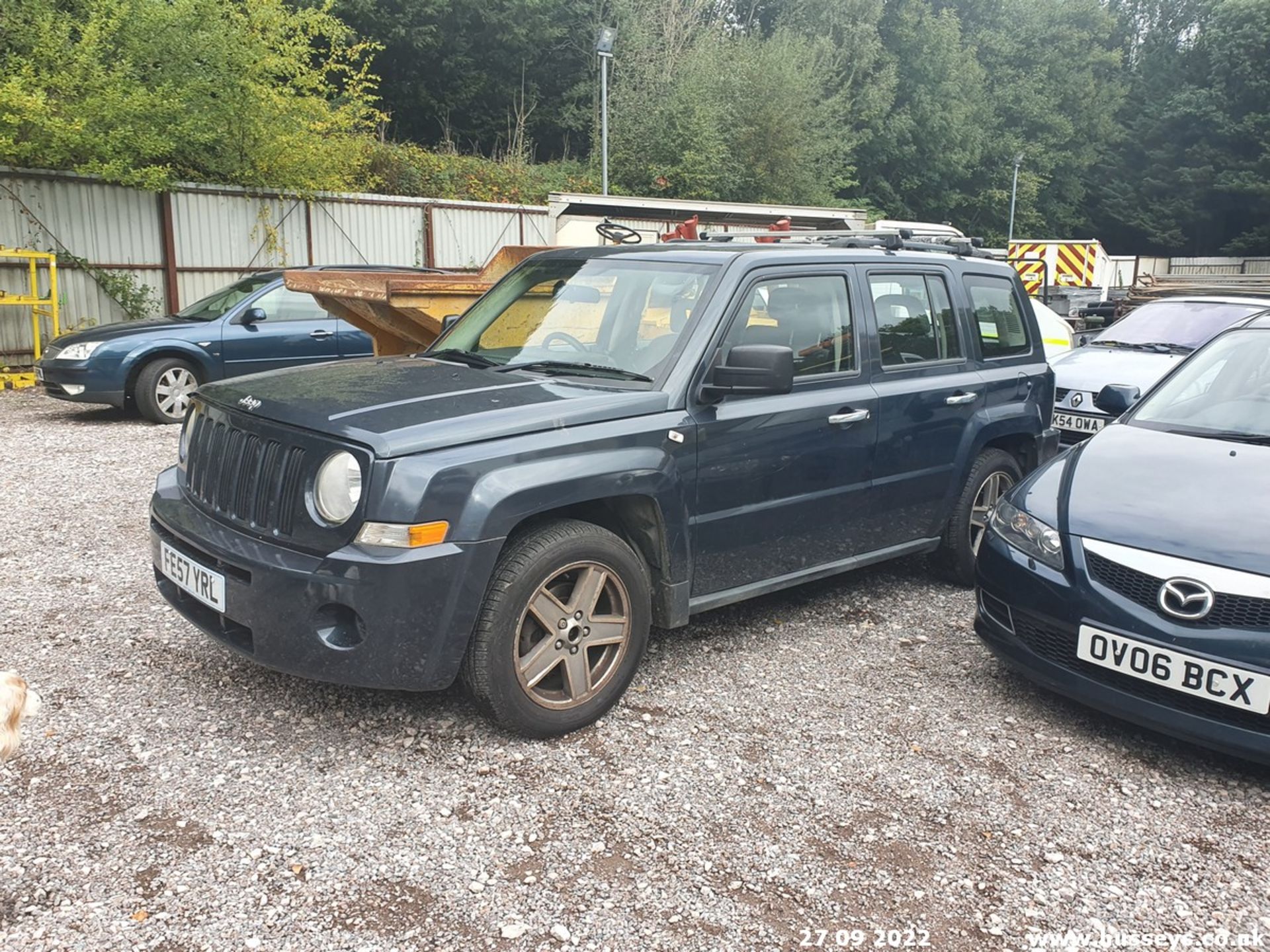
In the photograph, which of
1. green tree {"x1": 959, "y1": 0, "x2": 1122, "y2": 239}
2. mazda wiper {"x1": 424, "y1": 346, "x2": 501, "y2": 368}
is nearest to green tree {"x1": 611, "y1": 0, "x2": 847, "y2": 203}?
green tree {"x1": 959, "y1": 0, "x2": 1122, "y2": 239}

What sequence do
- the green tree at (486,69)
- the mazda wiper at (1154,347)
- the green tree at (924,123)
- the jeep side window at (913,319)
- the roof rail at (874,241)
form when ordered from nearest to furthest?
the jeep side window at (913,319) < the roof rail at (874,241) < the mazda wiper at (1154,347) < the green tree at (486,69) < the green tree at (924,123)

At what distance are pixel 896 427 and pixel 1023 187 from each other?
4316 cm

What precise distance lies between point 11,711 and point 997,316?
16.3 ft

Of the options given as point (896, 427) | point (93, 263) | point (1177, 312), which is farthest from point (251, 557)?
point (93, 263)

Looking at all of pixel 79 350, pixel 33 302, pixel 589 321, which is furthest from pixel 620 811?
pixel 33 302

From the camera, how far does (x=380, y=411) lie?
11.3 ft

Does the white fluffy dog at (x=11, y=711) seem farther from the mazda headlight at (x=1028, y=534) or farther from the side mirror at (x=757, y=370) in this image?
the mazda headlight at (x=1028, y=534)

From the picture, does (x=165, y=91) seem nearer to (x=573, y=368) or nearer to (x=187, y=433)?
(x=187, y=433)

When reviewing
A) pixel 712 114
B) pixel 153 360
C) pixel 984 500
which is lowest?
pixel 984 500

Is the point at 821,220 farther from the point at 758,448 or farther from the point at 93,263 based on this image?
the point at 758,448

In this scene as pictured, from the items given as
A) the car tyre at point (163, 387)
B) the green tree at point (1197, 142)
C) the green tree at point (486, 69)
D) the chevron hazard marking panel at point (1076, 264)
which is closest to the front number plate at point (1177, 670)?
the car tyre at point (163, 387)

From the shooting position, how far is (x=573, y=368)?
4137mm

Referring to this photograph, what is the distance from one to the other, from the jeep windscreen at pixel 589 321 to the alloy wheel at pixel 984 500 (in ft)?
7.12

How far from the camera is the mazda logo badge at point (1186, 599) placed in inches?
134
